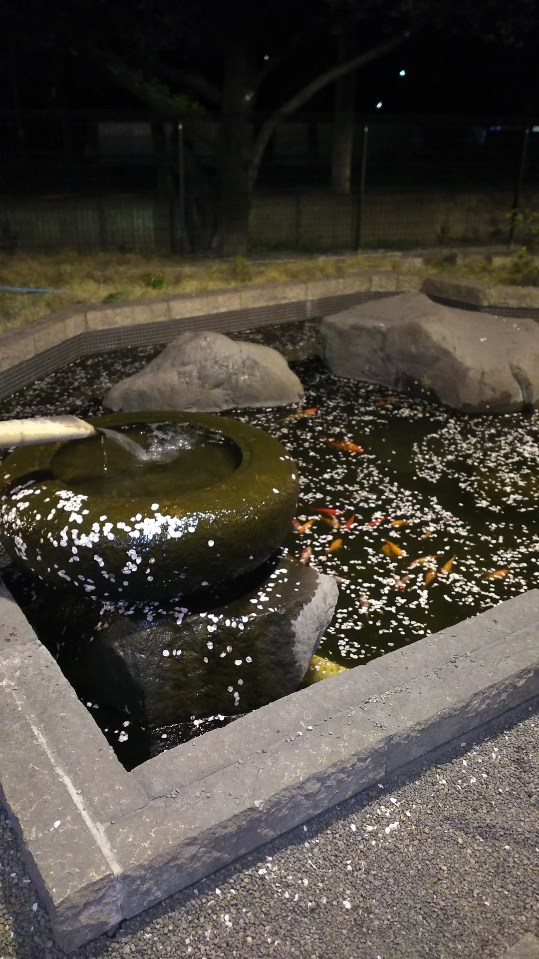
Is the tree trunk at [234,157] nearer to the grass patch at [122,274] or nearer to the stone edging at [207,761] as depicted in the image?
the grass patch at [122,274]

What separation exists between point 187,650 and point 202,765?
82 cm

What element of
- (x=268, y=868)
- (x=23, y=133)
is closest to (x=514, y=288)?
(x=23, y=133)

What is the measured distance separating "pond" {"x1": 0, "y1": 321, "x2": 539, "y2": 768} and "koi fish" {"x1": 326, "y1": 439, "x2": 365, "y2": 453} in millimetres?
15

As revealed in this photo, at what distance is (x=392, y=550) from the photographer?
155 inches

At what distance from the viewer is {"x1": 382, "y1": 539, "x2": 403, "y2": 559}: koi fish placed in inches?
153

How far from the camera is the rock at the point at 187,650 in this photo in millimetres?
2738

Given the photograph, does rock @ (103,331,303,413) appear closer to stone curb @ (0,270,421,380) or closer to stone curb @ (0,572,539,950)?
stone curb @ (0,270,421,380)

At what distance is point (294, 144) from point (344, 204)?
14.0 feet

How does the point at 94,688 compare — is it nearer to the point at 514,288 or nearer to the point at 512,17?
the point at 514,288

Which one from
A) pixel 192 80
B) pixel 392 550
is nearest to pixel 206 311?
pixel 192 80

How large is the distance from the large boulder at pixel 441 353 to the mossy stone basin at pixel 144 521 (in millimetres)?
3279

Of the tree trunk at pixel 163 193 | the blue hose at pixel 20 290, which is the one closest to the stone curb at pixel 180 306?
the blue hose at pixel 20 290

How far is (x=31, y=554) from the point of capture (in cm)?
270

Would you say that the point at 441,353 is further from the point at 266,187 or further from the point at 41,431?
the point at 266,187
